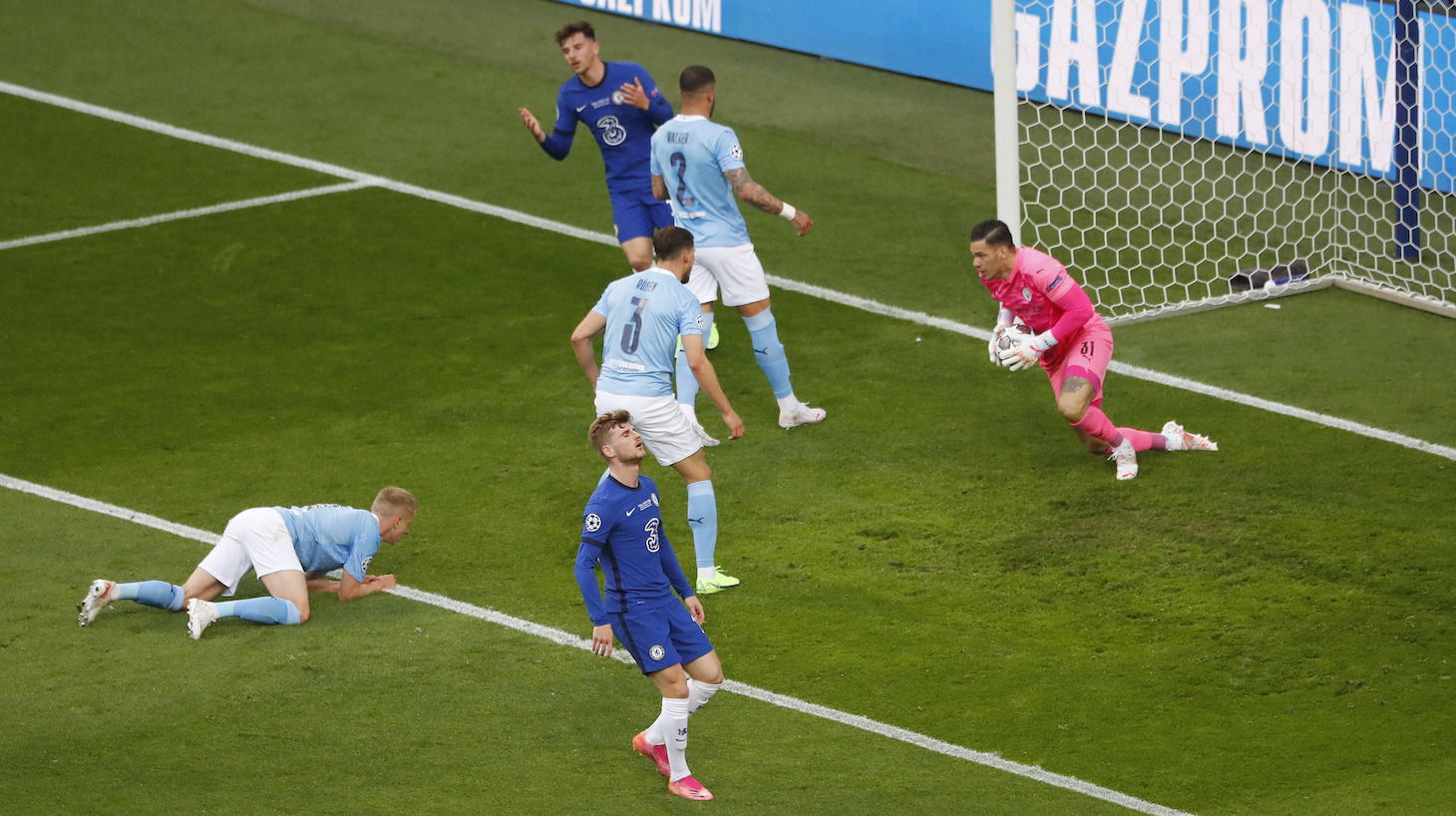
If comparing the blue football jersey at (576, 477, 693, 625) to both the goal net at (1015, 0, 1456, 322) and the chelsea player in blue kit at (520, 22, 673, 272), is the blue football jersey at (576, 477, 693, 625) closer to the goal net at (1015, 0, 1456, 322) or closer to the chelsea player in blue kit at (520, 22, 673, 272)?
the chelsea player in blue kit at (520, 22, 673, 272)

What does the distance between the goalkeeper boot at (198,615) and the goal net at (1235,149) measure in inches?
276

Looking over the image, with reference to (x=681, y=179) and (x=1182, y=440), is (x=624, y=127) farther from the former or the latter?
(x=1182, y=440)

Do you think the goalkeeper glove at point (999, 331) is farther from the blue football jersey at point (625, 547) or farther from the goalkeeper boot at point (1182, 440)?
the blue football jersey at point (625, 547)

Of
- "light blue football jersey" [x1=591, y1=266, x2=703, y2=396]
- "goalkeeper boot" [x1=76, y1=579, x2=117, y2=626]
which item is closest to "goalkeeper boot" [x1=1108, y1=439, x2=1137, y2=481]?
"light blue football jersey" [x1=591, y1=266, x2=703, y2=396]

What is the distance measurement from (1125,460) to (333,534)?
4.50 m

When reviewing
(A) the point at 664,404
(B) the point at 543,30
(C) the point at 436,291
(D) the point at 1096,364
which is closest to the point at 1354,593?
(D) the point at 1096,364

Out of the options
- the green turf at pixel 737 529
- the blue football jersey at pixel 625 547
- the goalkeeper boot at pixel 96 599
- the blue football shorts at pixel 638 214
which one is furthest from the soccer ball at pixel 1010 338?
the goalkeeper boot at pixel 96 599

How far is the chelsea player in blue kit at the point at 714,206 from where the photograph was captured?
10484 mm

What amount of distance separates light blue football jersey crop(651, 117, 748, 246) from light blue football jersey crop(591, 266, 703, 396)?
2086 mm

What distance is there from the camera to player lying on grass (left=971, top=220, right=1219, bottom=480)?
9727 millimetres

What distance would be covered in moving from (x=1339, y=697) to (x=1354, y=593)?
3.49 feet

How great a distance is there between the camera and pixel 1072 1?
1498 centimetres

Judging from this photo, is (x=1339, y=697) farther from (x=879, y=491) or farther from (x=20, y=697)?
(x=20, y=697)

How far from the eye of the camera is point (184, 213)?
15.0 m
